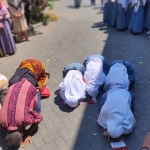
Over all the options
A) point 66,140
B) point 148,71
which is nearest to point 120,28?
point 148,71

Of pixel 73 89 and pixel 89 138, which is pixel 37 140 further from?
pixel 73 89

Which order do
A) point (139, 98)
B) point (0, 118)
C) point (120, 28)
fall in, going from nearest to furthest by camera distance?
1. point (0, 118)
2. point (139, 98)
3. point (120, 28)

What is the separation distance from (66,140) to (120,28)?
18.2 feet

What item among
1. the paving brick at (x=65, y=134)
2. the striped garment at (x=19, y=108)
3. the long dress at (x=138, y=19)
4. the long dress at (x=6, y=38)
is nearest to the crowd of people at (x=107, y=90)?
the paving brick at (x=65, y=134)

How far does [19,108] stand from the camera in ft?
10.0

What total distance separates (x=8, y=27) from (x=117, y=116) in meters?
4.63

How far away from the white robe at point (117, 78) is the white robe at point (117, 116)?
13.5 inches

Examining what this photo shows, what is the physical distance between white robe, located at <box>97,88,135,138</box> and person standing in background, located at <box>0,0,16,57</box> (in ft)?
13.8

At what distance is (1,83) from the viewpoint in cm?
361

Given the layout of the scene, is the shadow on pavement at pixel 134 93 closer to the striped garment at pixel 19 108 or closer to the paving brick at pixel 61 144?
the paving brick at pixel 61 144

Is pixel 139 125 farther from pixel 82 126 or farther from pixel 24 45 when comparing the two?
pixel 24 45

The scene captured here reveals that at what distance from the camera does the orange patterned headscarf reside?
4194 millimetres

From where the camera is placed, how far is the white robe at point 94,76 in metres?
3.92

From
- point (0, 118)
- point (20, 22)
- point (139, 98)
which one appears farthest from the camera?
point (20, 22)
